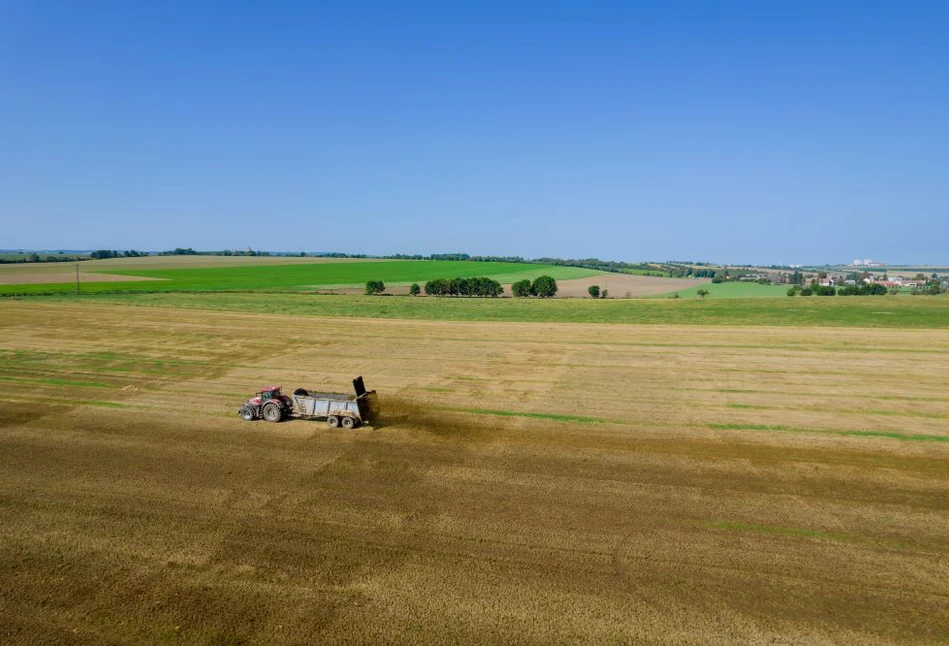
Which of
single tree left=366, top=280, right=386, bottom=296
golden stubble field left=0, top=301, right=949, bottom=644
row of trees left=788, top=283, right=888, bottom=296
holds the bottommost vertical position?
golden stubble field left=0, top=301, right=949, bottom=644

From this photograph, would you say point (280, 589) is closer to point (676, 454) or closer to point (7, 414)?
point (676, 454)

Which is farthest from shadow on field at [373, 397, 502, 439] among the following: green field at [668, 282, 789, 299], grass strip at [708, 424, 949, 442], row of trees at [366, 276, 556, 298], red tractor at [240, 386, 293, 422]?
row of trees at [366, 276, 556, 298]

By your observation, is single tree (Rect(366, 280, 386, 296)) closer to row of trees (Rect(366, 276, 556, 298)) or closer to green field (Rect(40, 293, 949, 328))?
row of trees (Rect(366, 276, 556, 298))

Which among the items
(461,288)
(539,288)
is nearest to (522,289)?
(539,288)

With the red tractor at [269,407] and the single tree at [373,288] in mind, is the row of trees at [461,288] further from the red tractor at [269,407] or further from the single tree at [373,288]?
the red tractor at [269,407]

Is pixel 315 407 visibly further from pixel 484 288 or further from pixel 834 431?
pixel 484 288

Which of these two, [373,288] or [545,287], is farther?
[545,287]
